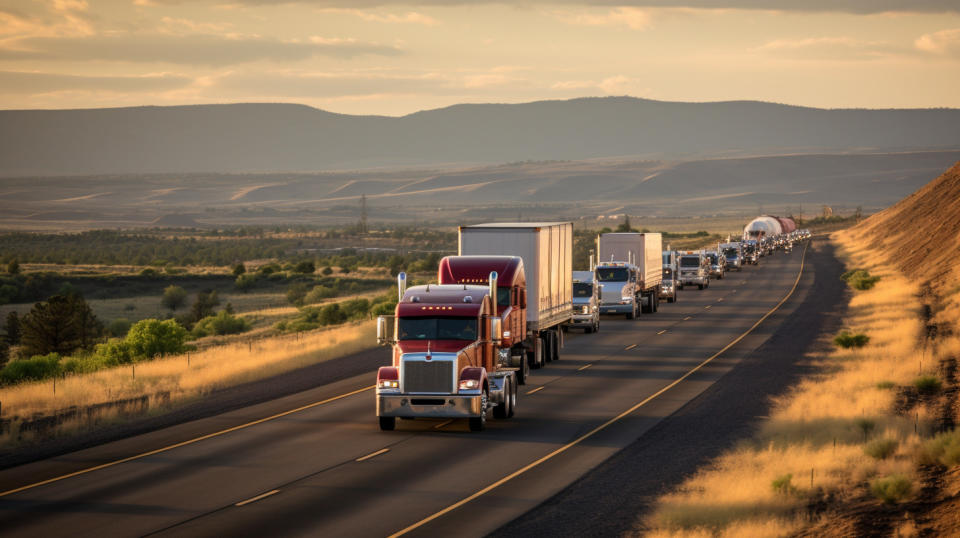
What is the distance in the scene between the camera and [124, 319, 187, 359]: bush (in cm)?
4503

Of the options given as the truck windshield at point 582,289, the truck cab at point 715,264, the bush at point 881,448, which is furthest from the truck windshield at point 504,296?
the truck cab at point 715,264

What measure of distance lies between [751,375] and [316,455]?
50.2 feet

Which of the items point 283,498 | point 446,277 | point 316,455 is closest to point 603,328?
point 446,277

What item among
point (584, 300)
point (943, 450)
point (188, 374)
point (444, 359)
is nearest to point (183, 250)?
point (584, 300)

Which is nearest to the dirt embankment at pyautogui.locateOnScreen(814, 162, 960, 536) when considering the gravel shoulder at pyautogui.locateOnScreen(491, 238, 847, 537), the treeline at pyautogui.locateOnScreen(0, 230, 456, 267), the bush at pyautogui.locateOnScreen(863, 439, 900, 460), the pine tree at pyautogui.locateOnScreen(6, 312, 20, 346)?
the bush at pyautogui.locateOnScreen(863, 439, 900, 460)

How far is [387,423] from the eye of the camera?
25078 millimetres

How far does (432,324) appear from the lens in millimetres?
25000

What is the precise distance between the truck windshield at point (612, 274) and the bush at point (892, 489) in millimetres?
34522

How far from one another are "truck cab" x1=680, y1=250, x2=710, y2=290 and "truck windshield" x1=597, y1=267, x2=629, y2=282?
71.0 feet

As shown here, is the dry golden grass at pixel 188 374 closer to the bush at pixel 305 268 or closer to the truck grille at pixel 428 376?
the truck grille at pixel 428 376

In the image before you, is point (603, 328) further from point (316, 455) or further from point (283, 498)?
point (283, 498)

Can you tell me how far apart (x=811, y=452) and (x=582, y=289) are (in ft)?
81.9

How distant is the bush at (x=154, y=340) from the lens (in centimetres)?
4503

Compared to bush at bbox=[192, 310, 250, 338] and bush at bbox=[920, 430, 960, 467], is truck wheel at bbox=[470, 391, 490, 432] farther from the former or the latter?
bush at bbox=[192, 310, 250, 338]
